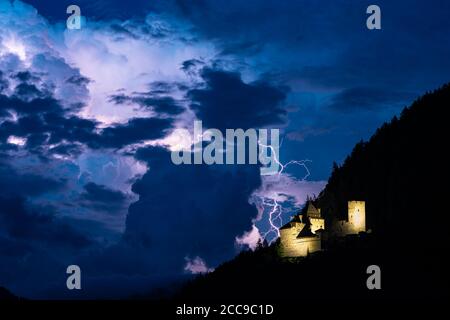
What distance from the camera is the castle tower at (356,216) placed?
115 m

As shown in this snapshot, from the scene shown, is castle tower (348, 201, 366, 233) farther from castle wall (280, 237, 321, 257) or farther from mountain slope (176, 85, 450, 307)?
castle wall (280, 237, 321, 257)

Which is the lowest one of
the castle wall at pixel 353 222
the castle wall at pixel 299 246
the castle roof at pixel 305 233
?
the castle wall at pixel 299 246

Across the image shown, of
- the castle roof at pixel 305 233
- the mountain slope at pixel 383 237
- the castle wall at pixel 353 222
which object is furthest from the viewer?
the castle wall at pixel 353 222

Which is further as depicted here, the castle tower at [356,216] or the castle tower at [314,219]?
the castle tower at [314,219]

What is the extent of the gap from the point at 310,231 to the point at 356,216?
8.22m

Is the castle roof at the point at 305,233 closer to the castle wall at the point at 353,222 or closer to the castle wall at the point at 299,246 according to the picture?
the castle wall at the point at 299,246

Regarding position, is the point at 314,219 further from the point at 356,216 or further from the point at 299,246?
the point at 356,216

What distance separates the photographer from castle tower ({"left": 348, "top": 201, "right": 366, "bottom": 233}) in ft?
376

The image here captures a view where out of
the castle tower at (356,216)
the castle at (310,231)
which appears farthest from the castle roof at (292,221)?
the castle tower at (356,216)

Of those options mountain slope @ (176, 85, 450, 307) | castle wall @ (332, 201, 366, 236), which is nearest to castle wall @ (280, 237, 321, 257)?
mountain slope @ (176, 85, 450, 307)

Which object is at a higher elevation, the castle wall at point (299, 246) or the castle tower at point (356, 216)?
the castle tower at point (356, 216)

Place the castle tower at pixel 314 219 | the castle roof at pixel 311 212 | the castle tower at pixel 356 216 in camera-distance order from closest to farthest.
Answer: the castle tower at pixel 356 216, the castle tower at pixel 314 219, the castle roof at pixel 311 212
